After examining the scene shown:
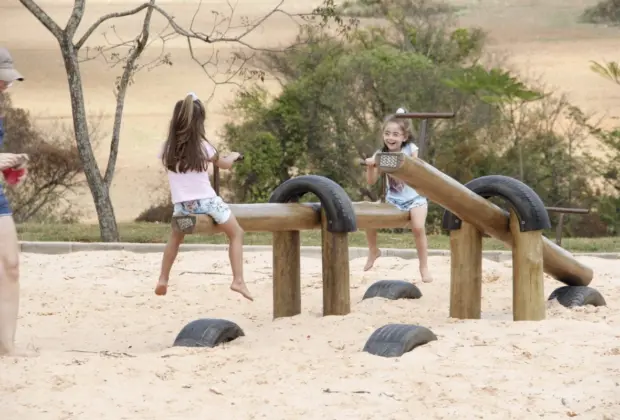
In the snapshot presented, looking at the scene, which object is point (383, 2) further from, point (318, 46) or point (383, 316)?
point (383, 316)

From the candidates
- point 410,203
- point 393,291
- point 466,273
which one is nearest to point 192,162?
point 466,273

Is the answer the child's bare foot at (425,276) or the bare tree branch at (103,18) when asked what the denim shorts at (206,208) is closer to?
the child's bare foot at (425,276)

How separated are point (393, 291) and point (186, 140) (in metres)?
2.06

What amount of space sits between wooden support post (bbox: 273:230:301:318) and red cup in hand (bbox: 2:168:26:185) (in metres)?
1.90

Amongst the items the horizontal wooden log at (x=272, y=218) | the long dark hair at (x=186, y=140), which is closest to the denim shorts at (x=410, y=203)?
the horizontal wooden log at (x=272, y=218)

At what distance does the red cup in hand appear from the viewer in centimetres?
501

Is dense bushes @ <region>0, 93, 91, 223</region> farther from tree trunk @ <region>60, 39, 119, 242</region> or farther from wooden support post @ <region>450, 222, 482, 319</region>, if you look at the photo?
wooden support post @ <region>450, 222, 482, 319</region>

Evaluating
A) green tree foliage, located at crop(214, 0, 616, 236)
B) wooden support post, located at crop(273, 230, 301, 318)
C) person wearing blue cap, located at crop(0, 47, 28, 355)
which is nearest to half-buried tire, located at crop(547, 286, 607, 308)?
wooden support post, located at crop(273, 230, 301, 318)

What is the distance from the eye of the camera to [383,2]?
21.1 metres

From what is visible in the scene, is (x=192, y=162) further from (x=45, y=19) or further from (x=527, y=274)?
(x=45, y=19)

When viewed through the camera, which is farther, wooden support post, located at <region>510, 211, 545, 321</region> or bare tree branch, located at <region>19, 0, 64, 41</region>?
bare tree branch, located at <region>19, 0, 64, 41</region>

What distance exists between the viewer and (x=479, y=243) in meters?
6.43

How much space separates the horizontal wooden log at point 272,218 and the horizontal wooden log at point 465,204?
0.81m

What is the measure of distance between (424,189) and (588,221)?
42.5ft
